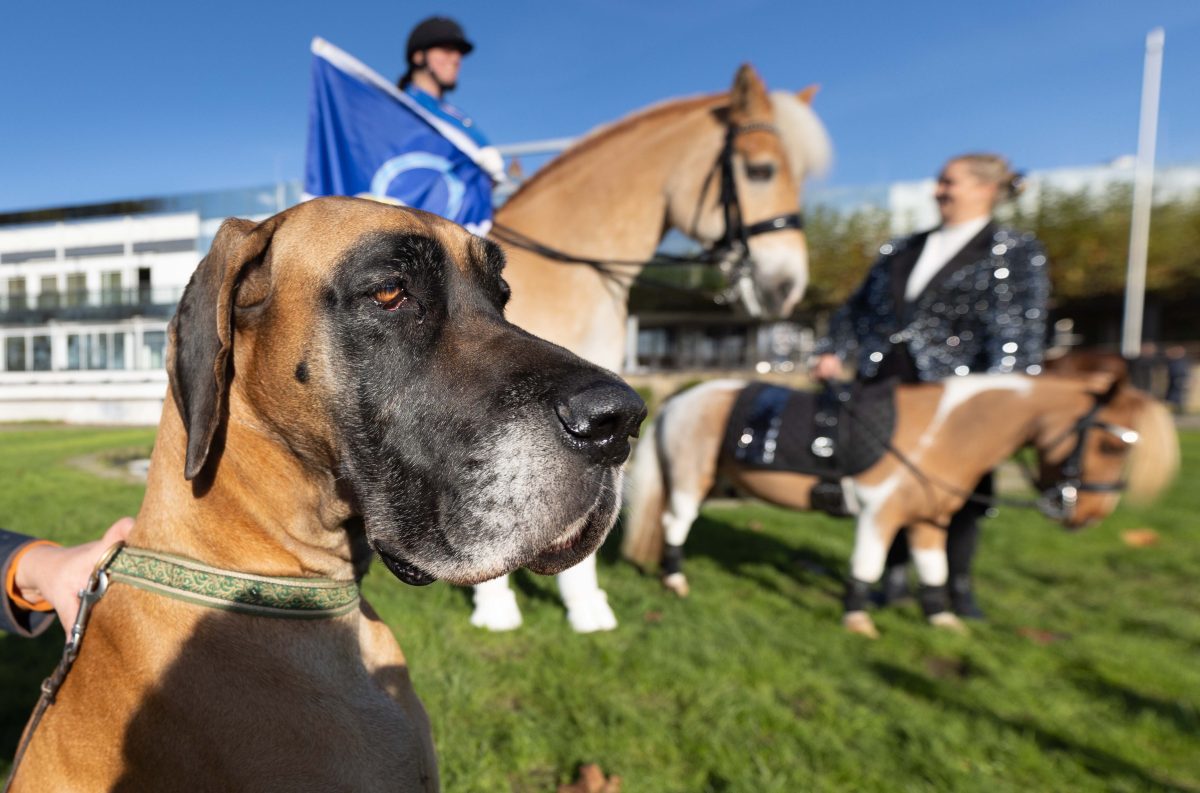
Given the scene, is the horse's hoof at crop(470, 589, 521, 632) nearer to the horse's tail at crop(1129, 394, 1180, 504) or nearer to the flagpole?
the horse's tail at crop(1129, 394, 1180, 504)

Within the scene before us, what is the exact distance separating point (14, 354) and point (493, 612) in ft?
7.90

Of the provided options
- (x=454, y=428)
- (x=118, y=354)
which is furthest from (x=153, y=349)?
(x=454, y=428)

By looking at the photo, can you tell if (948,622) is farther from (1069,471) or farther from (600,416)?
(600,416)

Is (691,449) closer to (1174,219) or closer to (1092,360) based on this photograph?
(1092,360)

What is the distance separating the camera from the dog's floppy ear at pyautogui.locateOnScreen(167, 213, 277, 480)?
4.73ft

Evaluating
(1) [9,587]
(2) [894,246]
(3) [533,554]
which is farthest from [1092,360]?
(1) [9,587]

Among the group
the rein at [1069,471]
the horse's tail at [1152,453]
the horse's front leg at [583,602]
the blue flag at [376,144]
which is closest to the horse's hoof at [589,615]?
the horse's front leg at [583,602]

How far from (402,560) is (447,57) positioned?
3.75 meters

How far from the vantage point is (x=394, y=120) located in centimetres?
369

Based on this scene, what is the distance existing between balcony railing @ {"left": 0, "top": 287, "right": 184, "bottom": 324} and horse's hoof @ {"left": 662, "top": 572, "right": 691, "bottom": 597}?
3538 mm

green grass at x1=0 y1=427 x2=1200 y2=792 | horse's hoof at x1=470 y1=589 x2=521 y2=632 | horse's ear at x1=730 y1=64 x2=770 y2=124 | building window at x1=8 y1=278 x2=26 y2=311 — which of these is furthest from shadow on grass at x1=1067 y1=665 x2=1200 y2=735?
building window at x1=8 y1=278 x2=26 y2=311

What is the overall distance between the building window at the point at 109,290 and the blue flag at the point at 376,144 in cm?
117

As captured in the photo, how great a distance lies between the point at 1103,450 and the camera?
439cm

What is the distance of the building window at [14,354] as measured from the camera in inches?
103
